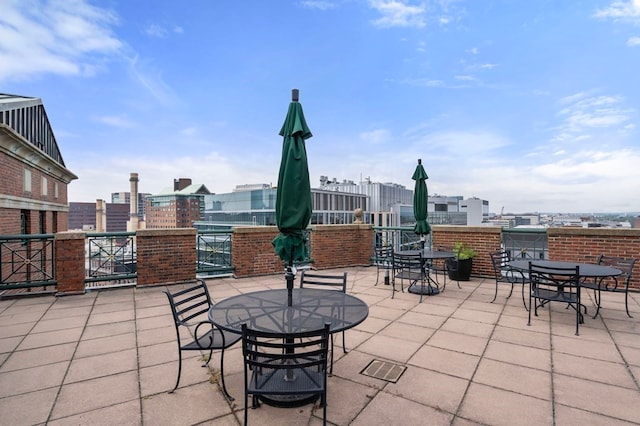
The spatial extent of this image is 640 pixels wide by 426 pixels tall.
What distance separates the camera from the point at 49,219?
1802cm

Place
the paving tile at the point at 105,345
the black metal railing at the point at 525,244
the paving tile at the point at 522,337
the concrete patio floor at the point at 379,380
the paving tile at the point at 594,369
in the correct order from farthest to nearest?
the black metal railing at the point at 525,244 < the paving tile at the point at 522,337 < the paving tile at the point at 105,345 < the paving tile at the point at 594,369 < the concrete patio floor at the point at 379,380

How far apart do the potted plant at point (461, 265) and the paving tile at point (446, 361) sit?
4.07 m

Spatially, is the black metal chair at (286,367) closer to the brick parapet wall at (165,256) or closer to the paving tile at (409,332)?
the paving tile at (409,332)

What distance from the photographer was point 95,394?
2.61 metres

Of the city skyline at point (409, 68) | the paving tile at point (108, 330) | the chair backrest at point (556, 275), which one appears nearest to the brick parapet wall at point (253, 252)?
the city skyline at point (409, 68)

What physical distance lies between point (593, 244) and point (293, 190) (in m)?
6.97

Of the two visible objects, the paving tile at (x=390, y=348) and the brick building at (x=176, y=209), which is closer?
the paving tile at (x=390, y=348)

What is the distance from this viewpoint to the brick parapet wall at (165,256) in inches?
256

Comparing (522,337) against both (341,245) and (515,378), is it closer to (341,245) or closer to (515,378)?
(515,378)

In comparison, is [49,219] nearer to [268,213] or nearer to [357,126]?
[357,126]

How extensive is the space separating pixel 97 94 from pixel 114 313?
569 inches

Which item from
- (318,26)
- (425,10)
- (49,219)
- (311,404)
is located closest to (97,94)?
(49,219)

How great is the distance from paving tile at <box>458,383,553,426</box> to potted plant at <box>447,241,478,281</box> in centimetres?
476

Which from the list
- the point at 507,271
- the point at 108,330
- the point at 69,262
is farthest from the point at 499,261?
the point at 69,262
